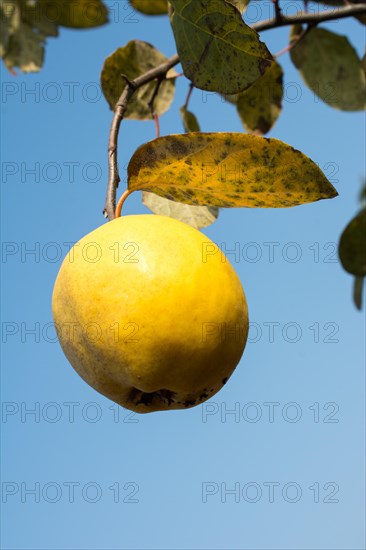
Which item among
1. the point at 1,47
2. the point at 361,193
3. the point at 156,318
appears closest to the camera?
the point at 156,318

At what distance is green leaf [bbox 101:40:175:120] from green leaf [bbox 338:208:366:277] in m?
0.71

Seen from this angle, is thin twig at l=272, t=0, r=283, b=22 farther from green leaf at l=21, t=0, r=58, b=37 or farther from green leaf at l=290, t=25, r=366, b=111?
green leaf at l=21, t=0, r=58, b=37

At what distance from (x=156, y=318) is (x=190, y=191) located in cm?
28

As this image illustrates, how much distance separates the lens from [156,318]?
40.6 inches

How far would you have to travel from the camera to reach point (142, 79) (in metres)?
1.40

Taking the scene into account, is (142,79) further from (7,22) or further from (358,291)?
(7,22)

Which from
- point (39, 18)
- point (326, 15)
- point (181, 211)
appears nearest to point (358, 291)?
point (181, 211)

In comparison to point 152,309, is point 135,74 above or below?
above

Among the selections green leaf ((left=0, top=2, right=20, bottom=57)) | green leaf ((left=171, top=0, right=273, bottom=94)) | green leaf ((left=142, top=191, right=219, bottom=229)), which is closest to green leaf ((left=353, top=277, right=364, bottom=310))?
green leaf ((left=142, top=191, right=219, bottom=229))

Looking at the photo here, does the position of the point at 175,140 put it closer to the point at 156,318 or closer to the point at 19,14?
the point at 156,318

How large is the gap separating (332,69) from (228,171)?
3.66ft

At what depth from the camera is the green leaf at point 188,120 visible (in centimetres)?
214

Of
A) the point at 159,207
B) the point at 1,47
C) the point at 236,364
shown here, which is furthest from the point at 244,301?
the point at 1,47

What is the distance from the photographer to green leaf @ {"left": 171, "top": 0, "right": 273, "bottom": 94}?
1180mm
